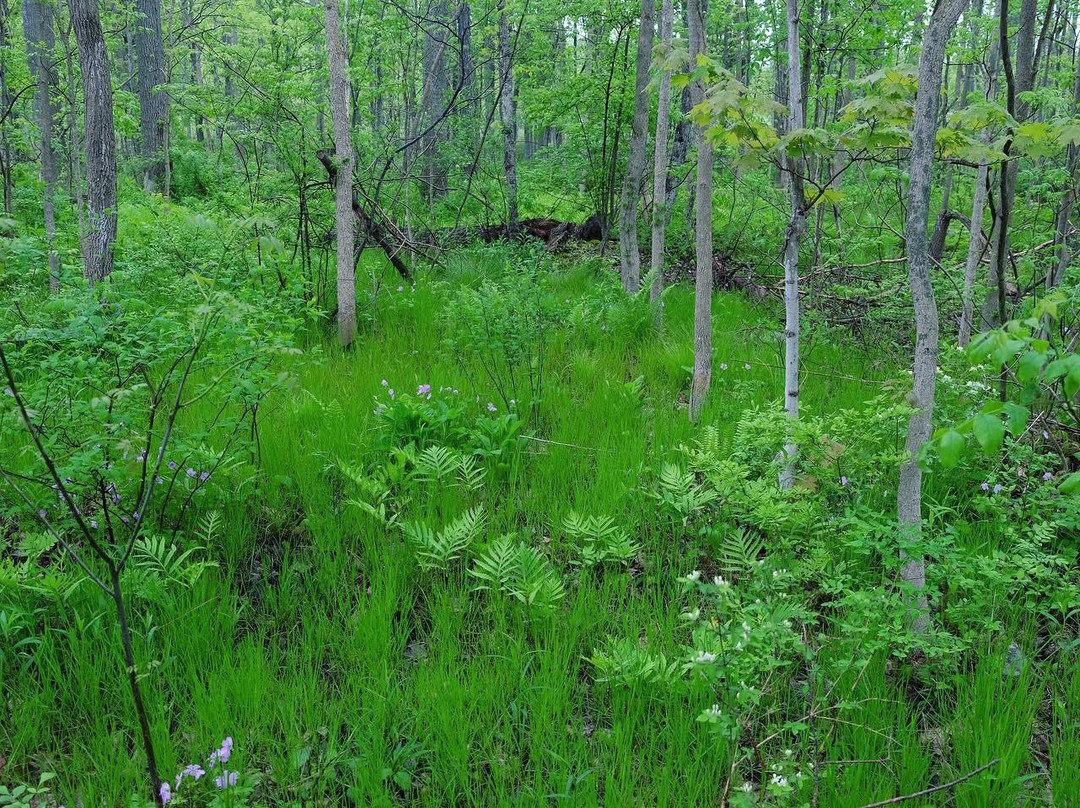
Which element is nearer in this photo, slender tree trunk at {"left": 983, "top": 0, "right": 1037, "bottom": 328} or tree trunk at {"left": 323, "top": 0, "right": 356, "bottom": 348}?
slender tree trunk at {"left": 983, "top": 0, "right": 1037, "bottom": 328}

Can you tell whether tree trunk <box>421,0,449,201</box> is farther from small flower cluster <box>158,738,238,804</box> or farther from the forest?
small flower cluster <box>158,738,238,804</box>

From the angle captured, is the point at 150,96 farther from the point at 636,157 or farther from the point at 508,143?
the point at 636,157

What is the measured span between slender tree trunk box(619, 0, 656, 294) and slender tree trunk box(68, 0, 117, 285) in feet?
15.4

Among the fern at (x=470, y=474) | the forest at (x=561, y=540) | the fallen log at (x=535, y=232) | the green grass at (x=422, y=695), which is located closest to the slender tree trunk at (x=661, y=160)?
the forest at (x=561, y=540)

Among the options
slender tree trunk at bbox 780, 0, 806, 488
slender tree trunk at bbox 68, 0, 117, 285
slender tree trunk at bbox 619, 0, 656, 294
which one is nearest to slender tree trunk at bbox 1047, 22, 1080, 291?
slender tree trunk at bbox 780, 0, 806, 488

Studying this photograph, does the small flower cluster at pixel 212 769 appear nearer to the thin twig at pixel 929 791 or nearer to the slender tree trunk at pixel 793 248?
the thin twig at pixel 929 791

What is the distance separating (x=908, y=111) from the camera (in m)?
2.90

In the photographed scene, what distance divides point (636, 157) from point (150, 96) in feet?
39.2

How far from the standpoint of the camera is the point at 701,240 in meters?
4.24

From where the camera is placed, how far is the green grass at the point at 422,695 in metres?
2.17

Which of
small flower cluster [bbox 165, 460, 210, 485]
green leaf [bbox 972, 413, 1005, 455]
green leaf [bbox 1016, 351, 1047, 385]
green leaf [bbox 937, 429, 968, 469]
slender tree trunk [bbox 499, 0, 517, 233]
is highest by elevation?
slender tree trunk [bbox 499, 0, 517, 233]

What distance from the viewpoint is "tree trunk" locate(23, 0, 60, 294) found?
22.1 feet

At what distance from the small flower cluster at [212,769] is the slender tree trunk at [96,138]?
4.76 meters

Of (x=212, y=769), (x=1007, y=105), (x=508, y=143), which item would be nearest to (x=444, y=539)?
(x=212, y=769)
